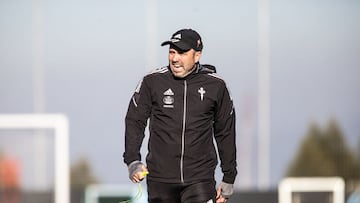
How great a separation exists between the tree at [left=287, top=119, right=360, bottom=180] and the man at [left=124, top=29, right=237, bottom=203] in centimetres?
381

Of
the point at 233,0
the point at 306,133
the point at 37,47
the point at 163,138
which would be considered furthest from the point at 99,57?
the point at 163,138

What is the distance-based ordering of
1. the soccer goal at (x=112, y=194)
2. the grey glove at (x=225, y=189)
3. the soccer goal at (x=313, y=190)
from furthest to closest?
the soccer goal at (x=313, y=190) < the soccer goal at (x=112, y=194) < the grey glove at (x=225, y=189)

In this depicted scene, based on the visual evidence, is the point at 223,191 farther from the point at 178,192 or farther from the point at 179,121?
the point at 179,121

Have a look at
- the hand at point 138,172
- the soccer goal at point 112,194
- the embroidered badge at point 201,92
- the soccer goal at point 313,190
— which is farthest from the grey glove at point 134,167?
the soccer goal at point 313,190

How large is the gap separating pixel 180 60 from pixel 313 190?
3270 mm

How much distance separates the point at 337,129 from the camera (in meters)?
8.40

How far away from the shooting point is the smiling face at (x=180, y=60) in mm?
4551

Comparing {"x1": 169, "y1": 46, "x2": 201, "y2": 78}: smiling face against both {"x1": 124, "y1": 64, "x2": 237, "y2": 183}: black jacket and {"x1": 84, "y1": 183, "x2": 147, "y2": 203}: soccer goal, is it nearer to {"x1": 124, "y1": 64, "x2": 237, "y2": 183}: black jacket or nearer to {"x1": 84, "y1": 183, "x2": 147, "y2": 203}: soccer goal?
{"x1": 124, "y1": 64, "x2": 237, "y2": 183}: black jacket

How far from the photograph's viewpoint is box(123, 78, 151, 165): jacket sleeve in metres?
4.60

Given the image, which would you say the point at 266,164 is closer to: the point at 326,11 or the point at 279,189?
the point at 279,189

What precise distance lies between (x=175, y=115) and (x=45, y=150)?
9.42ft

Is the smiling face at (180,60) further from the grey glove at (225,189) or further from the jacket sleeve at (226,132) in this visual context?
the grey glove at (225,189)

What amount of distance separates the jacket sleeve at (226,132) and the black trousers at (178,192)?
17 centimetres

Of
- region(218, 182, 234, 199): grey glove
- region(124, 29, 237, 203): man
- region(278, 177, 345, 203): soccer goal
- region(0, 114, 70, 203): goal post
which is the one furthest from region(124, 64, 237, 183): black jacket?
region(278, 177, 345, 203): soccer goal
